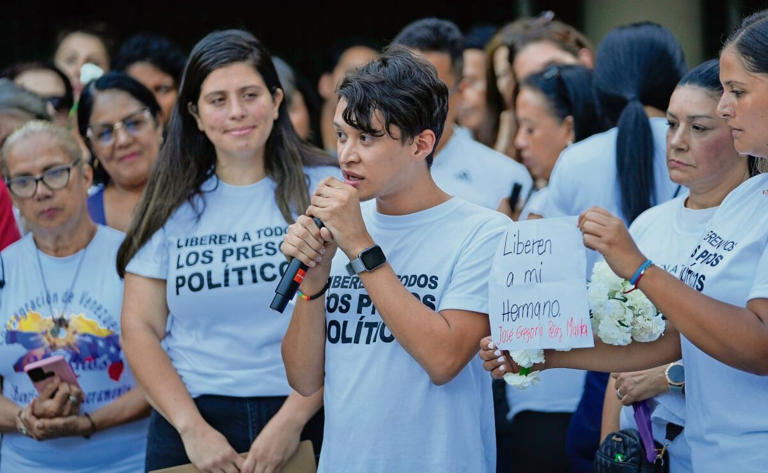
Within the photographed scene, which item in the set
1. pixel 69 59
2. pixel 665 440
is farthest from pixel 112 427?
pixel 69 59

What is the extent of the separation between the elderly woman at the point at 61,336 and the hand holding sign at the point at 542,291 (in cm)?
165

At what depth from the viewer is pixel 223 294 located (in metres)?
3.27

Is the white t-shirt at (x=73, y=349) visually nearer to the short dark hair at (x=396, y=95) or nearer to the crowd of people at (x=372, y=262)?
the crowd of people at (x=372, y=262)

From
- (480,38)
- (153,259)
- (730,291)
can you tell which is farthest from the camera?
(480,38)

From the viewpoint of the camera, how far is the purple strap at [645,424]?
2898 mm

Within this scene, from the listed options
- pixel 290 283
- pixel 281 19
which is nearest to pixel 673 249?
→ pixel 290 283

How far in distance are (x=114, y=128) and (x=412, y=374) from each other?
2.16 m

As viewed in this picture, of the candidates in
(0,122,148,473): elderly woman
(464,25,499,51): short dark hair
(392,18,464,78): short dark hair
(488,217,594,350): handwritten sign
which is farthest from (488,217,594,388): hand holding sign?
(464,25,499,51): short dark hair

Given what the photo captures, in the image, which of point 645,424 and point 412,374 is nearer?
point 412,374

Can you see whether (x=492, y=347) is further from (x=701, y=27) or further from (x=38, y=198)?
(x=701, y=27)

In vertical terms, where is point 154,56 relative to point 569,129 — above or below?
above

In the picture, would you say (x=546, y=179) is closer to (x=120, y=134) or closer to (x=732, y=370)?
(x=120, y=134)

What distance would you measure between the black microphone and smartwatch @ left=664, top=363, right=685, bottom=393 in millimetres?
1061

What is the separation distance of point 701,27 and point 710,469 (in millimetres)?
5706
